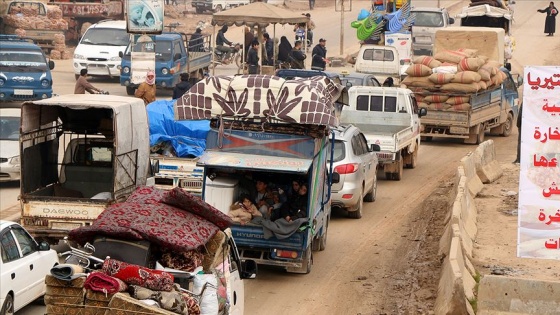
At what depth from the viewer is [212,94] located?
16891 mm

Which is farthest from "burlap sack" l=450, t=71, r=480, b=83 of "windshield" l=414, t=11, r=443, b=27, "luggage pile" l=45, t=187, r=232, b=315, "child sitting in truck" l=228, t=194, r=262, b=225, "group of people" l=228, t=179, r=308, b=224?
"luggage pile" l=45, t=187, r=232, b=315

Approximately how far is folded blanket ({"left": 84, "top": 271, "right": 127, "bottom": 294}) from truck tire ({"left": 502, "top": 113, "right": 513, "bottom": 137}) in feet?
79.2

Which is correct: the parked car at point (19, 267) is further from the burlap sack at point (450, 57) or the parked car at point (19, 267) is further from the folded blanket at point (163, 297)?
the burlap sack at point (450, 57)

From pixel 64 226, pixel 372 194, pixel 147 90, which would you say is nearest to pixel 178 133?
pixel 372 194

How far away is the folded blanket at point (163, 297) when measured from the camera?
967 centimetres

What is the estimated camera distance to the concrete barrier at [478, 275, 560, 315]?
46.6ft

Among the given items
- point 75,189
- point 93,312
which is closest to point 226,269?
point 93,312

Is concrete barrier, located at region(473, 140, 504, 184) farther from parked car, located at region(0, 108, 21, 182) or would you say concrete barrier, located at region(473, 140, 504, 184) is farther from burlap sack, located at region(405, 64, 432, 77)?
parked car, located at region(0, 108, 21, 182)

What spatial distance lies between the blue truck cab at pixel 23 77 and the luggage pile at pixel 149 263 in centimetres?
2202

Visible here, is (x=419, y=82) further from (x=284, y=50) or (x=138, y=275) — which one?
(x=138, y=275)

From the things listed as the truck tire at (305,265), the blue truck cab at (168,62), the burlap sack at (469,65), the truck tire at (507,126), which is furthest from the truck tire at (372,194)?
the blue truck cab at (168,62)

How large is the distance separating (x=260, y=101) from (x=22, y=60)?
18672mm

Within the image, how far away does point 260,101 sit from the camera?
54.6 feet

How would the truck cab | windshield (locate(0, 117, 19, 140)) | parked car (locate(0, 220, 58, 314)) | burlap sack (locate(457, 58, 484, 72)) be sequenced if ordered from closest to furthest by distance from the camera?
parked car (locate(0, 220, 58, 314)) < windshield (locate(0, 117, 19, 140)) < burlap sack (locate(457, 58, 484, 72)) < the truck cab
